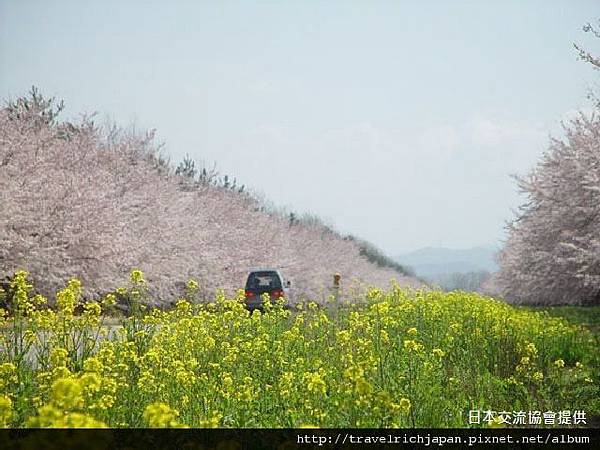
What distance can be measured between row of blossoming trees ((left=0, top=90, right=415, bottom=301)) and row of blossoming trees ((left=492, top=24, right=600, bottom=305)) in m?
11.8

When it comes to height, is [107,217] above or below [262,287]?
above

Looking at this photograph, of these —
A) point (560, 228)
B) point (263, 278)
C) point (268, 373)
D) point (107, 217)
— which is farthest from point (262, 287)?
point (268, 373)

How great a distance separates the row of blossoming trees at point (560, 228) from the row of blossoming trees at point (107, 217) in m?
11.8

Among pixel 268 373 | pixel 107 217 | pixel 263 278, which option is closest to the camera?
pixel 268 373

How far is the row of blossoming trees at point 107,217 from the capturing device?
15.9 m

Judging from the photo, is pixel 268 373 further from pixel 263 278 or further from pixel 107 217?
pixel 263 278

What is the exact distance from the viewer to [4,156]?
15.8 metres

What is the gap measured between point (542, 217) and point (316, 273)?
1721 cm

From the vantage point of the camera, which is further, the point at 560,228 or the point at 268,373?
the point at 560,228

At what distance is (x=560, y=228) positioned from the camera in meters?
25.5

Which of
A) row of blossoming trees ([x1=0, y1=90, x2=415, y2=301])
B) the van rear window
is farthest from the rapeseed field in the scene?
the van rear window

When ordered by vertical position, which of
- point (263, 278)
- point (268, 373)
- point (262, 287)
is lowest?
point (268, 373)

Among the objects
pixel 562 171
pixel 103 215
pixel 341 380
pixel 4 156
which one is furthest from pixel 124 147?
pixel 341 380

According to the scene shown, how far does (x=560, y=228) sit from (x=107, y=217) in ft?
50.8
